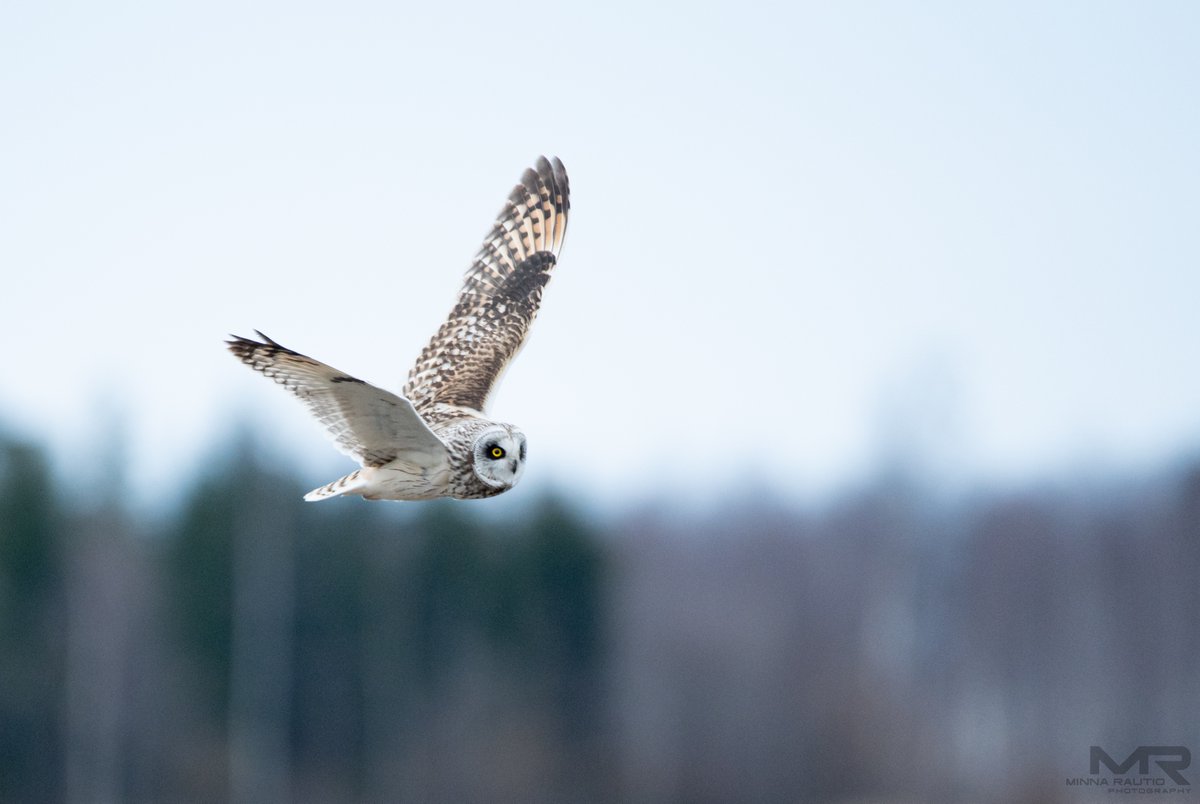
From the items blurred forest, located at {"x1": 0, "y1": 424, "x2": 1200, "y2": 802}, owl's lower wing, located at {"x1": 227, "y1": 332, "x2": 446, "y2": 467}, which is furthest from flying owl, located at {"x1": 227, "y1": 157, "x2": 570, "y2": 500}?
blurred forest, located at {"x1": 0, "y1": 424, "x2": 1200, "y2": 802}

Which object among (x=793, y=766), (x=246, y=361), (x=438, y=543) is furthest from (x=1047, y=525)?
(x=246, y=361)

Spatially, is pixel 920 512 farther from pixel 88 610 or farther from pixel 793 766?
pixel 88 610

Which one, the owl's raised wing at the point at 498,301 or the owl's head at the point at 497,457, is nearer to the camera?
the owl's head at the point at 497,457

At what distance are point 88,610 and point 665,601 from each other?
47.3 ft

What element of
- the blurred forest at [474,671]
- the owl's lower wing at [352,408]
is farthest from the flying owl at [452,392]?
the blurred forest at [474,671]

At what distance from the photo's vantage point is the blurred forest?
32.5m

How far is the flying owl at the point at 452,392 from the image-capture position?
855cm

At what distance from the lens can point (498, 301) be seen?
11.3m

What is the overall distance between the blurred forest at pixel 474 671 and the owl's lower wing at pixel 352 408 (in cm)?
2273

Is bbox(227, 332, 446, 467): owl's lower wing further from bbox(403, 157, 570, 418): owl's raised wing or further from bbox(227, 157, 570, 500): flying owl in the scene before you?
bbox(403, 157, 570, 418): owl's raised wing

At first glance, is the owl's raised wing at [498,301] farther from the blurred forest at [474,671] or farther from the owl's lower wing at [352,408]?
the blurred forest at [474,671]

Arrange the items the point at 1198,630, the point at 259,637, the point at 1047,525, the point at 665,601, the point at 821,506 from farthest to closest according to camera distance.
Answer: the point at 821,506 < the point at 1047,525 < the point at 665,601 < the point at 1198,630 < the point at 259,637

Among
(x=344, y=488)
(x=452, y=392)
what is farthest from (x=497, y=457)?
(x=452, y=392)

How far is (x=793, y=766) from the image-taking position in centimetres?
3341
